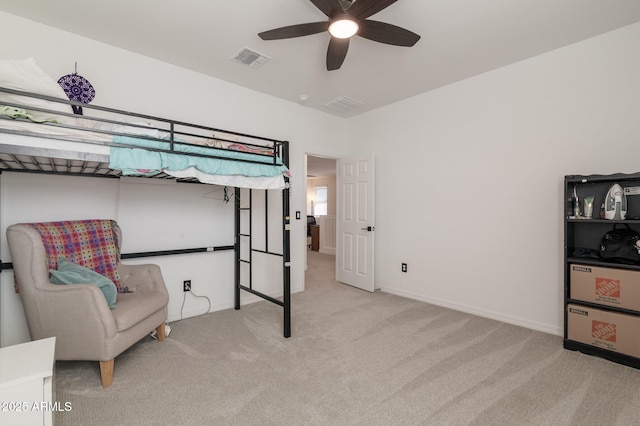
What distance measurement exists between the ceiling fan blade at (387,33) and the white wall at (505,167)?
5.09 feet

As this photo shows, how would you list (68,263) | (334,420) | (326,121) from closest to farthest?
(334,420) < (68,263) < (326,121)

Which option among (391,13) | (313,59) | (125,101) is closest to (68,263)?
(125,101)

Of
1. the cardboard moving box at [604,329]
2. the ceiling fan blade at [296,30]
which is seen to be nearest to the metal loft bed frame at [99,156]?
the ceiling fan blade at [296,30]

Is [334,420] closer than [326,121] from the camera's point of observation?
Yes

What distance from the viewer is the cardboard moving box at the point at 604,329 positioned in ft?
6.78

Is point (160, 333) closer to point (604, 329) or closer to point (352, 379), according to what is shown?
point (352, 379)

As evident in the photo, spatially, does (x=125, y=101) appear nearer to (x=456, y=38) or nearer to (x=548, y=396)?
(x=456, y=38)

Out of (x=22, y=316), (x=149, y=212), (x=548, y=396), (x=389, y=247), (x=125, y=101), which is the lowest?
(x=548, y=396)

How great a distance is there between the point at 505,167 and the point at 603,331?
1583 millimetres

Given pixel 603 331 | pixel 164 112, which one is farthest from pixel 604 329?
pixel 164 112

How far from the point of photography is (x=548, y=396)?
177 cm

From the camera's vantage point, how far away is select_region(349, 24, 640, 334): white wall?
2441 mm

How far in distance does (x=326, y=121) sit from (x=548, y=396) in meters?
3.82

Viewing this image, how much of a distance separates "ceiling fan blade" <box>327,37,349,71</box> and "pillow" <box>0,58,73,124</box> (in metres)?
1.76
